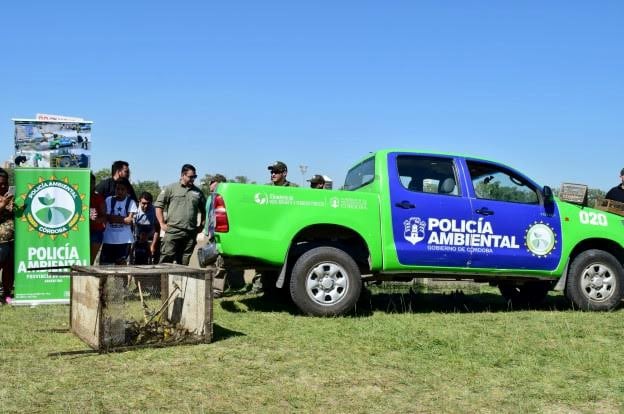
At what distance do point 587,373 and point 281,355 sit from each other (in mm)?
2365

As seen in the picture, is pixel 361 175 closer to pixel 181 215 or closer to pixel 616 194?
pixel 181 215

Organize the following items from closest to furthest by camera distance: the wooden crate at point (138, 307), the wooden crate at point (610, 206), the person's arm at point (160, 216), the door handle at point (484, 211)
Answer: the wooden crate at point (138, 307) → the door handle at point (484, 211) → the wooden crate at point (610, 206) → the person's arm at point (160, 216)

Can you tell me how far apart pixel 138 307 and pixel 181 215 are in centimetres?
353

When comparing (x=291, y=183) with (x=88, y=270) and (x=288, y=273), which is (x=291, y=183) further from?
(x=88, y=270)

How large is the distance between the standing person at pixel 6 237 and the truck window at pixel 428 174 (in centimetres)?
483

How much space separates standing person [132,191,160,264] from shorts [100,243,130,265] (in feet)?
2.83

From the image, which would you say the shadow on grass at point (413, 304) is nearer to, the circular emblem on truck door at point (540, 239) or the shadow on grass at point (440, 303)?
the shadow on grass at point (440, 303)

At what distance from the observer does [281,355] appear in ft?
17.4

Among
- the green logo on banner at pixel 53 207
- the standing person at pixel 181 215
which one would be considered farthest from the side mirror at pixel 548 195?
the green logo on banner at pixel 53 207

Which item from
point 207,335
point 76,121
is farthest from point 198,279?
point 76,121

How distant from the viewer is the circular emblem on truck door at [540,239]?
25.6 feet

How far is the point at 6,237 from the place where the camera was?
8.03m

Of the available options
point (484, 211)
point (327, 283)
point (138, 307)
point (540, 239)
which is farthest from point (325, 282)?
point (540, 239)

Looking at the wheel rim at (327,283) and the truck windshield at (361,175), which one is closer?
the wheel rim at (327,283)
